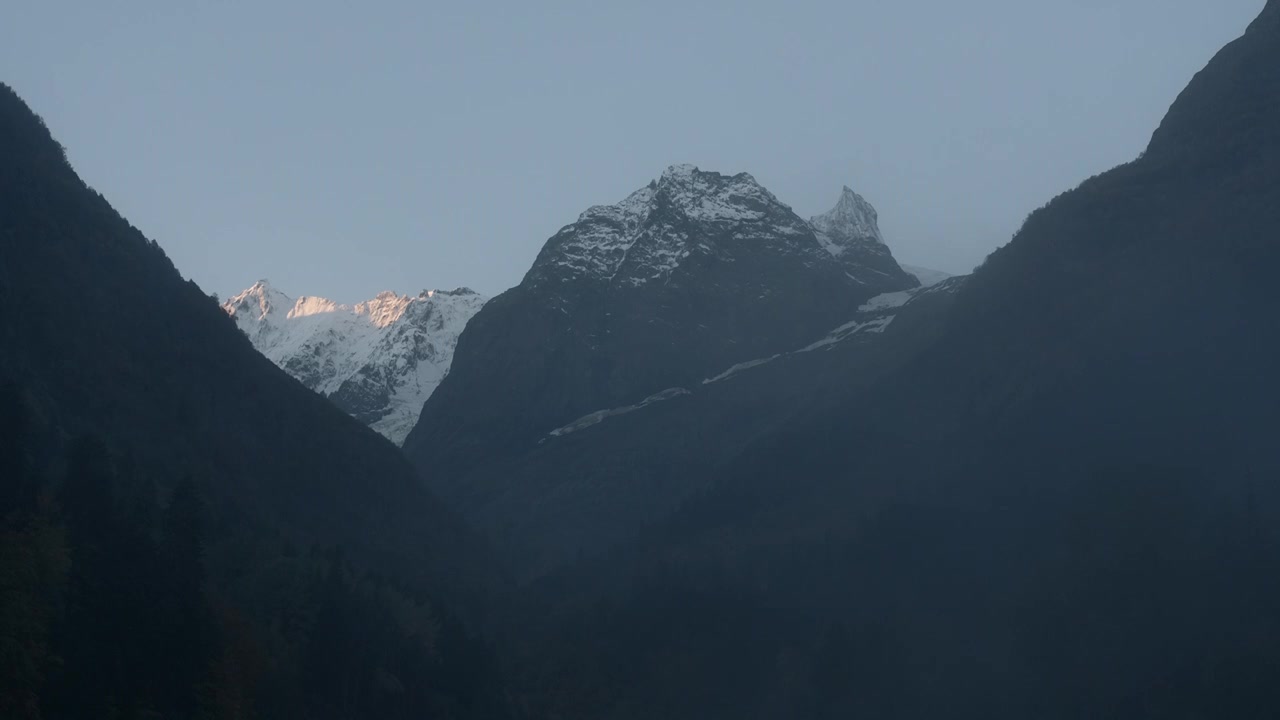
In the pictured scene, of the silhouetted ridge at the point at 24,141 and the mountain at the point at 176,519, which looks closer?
the mountain at the point at 176,519

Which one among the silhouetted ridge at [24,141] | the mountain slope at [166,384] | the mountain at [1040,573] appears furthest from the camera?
the silhouetted ridge at [24,141]

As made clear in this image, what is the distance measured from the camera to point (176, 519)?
10462 cm

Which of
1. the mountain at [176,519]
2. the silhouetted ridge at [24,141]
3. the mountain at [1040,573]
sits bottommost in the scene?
the mountain at [1040,573]

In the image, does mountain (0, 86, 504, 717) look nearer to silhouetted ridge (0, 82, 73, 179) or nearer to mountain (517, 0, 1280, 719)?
silhouetted ridge (0, 82, 73, 179)

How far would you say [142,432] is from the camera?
136500 millimetres

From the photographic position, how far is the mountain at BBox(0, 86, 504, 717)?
3533 inches

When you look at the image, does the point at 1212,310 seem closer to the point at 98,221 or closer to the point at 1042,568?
the point at 1042,568

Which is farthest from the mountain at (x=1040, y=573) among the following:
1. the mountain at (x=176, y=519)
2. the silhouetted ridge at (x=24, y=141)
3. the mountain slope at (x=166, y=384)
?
the silhouetted ridge at (x=24, y=141)

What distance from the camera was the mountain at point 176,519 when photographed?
89.8 metres

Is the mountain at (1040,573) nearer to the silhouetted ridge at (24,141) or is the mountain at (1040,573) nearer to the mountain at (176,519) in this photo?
the mountain at (176,519)

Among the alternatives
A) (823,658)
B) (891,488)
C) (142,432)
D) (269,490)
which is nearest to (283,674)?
(142,432)

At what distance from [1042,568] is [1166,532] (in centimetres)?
1313

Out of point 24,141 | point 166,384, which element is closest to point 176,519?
point 166,384

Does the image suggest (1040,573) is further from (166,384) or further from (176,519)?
(176,519)
